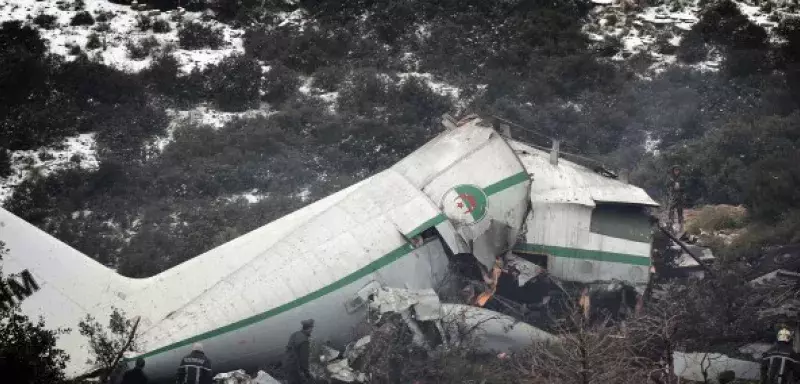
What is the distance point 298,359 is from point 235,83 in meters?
11.3

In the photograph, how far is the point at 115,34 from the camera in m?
22.2

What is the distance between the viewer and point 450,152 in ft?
42.6

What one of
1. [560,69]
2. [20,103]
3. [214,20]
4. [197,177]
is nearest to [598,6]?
[560,69]

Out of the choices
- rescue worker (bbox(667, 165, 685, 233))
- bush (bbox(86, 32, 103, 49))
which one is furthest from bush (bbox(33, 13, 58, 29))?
rescue worker (bbox(667, 165, 685, 233))

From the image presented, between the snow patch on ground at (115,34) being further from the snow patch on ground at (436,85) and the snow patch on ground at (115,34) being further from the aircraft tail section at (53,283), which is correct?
the aircraft tail section at (53,283)

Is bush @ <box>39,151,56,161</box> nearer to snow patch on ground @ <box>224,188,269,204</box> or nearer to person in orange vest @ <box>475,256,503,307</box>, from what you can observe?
snow patch on ground @ <box>224,188,269,204</box>

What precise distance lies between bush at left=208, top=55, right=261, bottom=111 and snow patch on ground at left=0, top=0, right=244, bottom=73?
653 mm

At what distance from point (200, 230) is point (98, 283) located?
16.2ft

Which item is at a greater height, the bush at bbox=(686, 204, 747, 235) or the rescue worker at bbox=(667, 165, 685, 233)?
the rescue worker at bbox=(667, 165, 685, 233)

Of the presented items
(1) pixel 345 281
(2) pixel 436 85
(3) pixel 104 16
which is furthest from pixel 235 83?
(1) pixel 345 281

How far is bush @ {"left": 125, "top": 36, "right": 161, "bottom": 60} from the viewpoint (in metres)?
21.4

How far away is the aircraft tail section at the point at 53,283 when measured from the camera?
10.1 metres

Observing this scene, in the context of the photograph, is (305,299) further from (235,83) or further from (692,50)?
(692,50)

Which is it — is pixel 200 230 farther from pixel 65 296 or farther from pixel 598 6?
pixel 598 6
